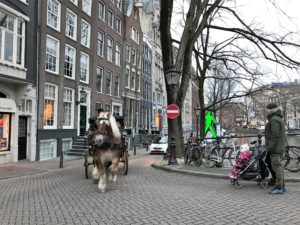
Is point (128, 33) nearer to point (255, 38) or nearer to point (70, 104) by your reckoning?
point (70, 104)

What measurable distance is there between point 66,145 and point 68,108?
2560mm

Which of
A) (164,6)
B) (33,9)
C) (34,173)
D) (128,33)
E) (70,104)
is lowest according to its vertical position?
(34,173)

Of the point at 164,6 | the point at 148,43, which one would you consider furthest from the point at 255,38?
the point at 148,43

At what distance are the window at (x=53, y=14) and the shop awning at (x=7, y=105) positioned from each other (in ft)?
21.5

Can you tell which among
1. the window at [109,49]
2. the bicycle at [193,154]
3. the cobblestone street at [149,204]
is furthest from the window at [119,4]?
the cobblestone street at [149,204]

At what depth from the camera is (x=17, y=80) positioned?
19016 mm

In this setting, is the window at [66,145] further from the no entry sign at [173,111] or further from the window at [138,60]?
the window at [138,60]

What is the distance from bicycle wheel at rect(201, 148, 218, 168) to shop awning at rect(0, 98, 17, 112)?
1008 cm

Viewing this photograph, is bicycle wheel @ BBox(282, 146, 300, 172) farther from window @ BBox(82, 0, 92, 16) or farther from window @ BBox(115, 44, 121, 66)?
window @ BBox(115, 44, 121, 66)

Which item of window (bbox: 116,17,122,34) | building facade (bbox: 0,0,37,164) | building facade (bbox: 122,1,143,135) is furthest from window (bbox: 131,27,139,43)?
building facade (bbox: 0,0,37,164)

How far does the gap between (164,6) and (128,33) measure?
24.4m

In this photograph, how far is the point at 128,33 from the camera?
40062 millimetres

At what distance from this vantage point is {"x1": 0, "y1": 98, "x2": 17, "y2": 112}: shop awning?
18442mm

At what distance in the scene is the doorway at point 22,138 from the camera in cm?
2077
